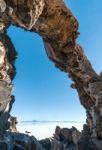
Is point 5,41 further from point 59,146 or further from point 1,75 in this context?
point 59,146

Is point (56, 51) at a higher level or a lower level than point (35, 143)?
higher

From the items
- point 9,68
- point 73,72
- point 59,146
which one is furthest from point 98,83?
point 9,68

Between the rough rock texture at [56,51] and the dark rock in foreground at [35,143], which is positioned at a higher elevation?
the rough rock texture at [56,51]

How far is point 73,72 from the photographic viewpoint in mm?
39688

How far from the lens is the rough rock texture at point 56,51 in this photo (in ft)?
77.9

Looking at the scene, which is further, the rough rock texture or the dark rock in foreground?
the dark rock in foreground

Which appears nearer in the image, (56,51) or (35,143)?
(35,143)

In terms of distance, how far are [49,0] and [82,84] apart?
1649 centimetres

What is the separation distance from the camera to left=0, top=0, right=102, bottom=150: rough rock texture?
23.8m

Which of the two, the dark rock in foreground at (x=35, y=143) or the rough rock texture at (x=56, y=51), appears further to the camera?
the dark rock in foreground at (x=35, y=143)

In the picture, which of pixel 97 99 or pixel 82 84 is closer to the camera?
pixel 97 99

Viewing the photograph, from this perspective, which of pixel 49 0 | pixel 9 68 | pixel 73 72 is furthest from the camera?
pixel 73 72

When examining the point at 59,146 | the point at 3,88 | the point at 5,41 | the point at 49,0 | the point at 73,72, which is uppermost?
the point at 49,0

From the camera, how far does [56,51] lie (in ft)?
125
